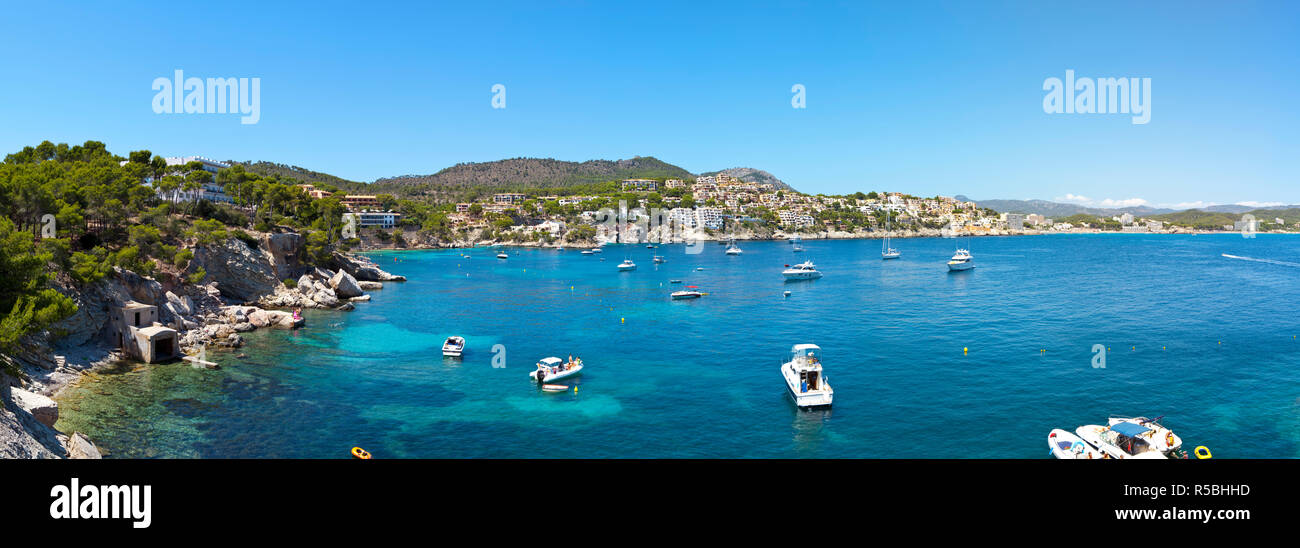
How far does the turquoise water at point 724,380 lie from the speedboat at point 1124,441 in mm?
2349

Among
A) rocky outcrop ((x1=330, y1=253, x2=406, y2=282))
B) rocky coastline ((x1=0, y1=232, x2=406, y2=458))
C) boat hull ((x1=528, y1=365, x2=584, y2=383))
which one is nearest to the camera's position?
rocky coastline ((x1=0, y1=232, x2=406, y2=458))

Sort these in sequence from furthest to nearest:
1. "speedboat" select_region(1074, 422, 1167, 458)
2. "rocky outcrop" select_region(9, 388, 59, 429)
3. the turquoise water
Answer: the turquoise water
"speedboat" select_region(1074, 422, 1167, 458)
"rocky outcrop" select_region(9, 388, 59, 429)

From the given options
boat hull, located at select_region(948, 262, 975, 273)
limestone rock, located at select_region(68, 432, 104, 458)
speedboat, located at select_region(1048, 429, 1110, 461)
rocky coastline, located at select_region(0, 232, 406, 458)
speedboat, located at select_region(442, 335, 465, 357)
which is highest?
boat hull, located at select_region(948, 262, 975, 273)

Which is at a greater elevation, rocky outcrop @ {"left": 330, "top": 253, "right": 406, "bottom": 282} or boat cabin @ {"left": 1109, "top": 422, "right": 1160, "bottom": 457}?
rocky outcrop @ {"left": 330, "top": 253, "right": 406, "bottom": 282}

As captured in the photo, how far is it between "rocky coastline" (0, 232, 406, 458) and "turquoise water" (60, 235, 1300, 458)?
1.79 metres

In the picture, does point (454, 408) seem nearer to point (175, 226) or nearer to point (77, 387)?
point (77, 387)

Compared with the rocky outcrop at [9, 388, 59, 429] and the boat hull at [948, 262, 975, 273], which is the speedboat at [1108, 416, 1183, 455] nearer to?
the rocky outcrop at [9, 388, 59, 429]

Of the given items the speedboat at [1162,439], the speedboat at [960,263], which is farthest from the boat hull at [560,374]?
the speedboat at [960,263]

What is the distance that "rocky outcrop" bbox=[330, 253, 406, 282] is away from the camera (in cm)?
8000

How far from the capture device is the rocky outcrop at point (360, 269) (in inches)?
3150

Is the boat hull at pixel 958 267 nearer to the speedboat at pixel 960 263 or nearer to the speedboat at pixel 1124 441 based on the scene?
the speedboat at pixel 960 263

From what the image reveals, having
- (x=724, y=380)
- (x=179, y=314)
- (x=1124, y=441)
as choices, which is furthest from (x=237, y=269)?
(x=1124, y=441)

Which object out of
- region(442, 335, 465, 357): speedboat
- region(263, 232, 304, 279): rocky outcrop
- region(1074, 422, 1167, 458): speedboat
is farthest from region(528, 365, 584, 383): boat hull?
region(263, 232, 304, 279): rocky outcrop
